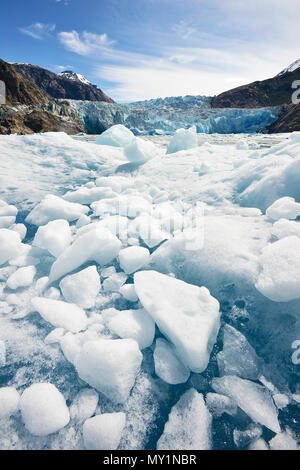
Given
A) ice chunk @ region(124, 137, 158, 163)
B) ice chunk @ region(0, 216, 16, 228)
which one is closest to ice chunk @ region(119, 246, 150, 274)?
ice chunk @ region(0, 216, 16, 228)

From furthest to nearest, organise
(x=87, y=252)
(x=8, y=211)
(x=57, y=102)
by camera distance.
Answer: (x=57, y=102), (x=8, y=211), (x=87, y=252)

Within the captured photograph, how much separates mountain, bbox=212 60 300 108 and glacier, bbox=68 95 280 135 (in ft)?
77.0

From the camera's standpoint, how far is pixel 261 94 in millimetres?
48312

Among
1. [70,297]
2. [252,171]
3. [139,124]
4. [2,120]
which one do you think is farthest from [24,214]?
[139,124]

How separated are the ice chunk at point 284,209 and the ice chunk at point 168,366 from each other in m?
1.36

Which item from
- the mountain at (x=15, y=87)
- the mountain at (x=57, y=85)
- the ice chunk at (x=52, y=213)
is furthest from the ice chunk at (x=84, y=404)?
the mountain at (x=57, y=85)

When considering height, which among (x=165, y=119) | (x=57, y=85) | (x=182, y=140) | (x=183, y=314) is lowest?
(x=183, y=314)

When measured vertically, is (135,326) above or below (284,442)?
above

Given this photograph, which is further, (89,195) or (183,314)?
(89,195)

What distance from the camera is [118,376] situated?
95 cm

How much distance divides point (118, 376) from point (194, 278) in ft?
2.41

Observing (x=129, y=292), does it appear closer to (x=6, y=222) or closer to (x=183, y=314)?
(x=183, y=314)

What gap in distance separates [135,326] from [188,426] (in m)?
0.44

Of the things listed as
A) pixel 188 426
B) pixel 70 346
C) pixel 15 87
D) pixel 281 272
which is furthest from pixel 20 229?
pixel 15 87
